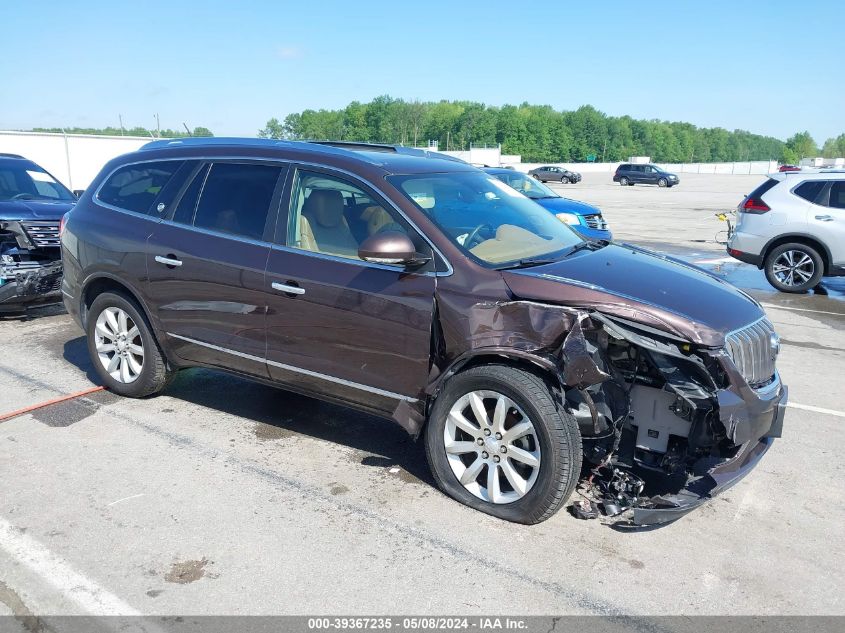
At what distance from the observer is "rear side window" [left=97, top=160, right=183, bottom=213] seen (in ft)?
17.3

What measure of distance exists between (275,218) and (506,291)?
5.53 feet

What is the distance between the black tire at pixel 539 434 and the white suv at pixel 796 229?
29.1 ft

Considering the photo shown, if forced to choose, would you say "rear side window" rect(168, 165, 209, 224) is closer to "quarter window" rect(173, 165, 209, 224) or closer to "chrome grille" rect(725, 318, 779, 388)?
"quarter window" rect(173, 165, 209, 224)

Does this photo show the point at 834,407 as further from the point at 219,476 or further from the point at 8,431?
the point at 8,431

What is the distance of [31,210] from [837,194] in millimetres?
11020

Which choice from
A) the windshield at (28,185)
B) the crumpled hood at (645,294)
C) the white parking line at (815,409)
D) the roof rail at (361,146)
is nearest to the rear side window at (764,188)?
the white parking line at (815,409)

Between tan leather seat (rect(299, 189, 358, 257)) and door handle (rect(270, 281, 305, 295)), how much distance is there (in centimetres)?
27

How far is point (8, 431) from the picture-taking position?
16.1 feet

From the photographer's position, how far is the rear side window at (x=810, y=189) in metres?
10.7

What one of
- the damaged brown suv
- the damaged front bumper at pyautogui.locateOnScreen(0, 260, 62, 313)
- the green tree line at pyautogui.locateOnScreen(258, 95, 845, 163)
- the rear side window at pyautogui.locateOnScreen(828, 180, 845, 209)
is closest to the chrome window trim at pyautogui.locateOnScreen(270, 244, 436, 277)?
the damaged brown suv

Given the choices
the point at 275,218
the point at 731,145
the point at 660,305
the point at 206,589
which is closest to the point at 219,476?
the point at 206,589

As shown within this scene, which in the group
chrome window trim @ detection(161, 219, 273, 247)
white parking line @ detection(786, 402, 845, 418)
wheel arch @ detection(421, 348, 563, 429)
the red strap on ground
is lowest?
the red strap on ground

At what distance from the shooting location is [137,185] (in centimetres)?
545

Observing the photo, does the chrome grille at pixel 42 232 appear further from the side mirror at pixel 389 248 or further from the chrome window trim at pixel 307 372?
the side mirror at pixel 389 248
